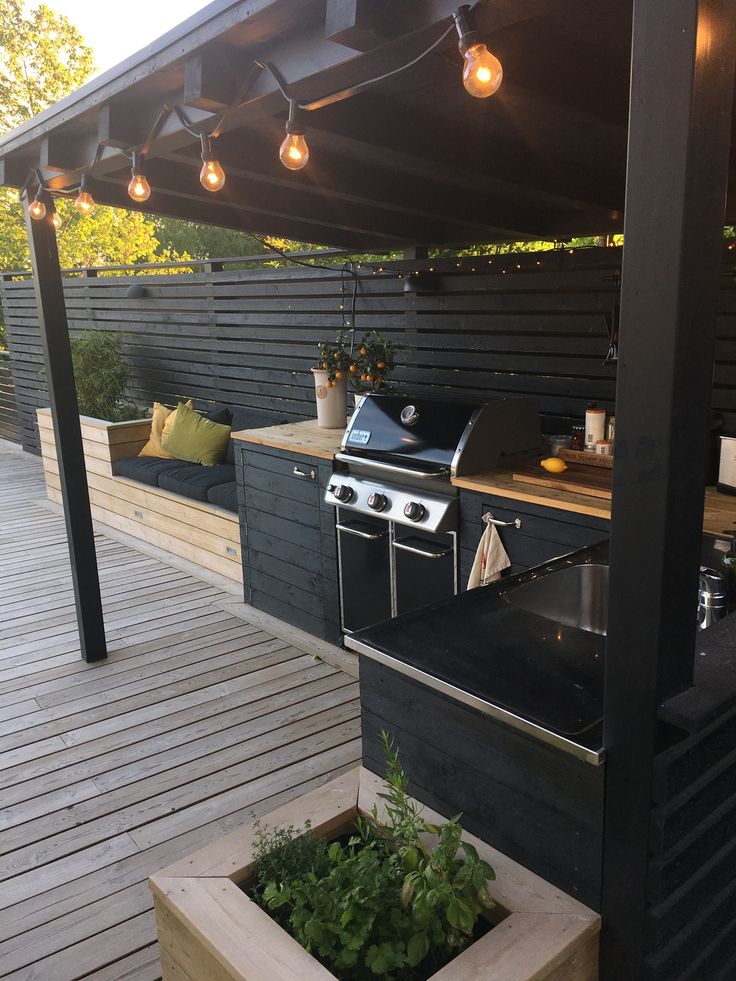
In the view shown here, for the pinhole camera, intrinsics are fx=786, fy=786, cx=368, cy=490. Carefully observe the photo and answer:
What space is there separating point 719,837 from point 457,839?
49 cm

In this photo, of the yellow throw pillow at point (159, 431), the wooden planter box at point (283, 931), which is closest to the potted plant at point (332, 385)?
the yellow throw pillow at point (159, 431)

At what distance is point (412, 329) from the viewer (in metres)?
4.34

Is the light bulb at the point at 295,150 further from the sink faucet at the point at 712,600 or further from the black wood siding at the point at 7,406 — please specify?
the black wood siding at the point at 7,406

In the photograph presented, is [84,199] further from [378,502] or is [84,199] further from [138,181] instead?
[378,502]

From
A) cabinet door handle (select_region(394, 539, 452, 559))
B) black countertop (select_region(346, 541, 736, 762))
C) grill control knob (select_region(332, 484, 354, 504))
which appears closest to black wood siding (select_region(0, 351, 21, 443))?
grill control knob (select_region(332, 484, 354, 504))

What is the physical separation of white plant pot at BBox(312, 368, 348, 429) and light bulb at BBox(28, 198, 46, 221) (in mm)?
1501

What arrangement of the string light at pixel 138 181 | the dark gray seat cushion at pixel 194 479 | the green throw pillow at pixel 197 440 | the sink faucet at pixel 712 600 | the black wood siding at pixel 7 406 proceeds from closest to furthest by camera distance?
1. the sink faucet at pixel 712 600
2. the string light at pixel 138 181
3. the dark gray seat cushion at pixel 194 479
4. the green throw pillow at pixel 197 440
5. the black wood siding at pixel 7 406

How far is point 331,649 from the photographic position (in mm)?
3895

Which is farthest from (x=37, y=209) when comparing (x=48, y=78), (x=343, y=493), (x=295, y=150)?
(x=48, y=78)

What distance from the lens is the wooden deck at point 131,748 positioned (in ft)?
7.27

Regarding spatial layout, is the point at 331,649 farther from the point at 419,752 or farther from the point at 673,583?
the point at 673,583

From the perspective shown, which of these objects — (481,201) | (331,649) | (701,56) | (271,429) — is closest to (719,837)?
(701,56)

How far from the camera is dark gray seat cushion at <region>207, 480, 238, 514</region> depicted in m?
4.76

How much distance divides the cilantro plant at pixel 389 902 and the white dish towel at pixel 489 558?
1.58 meters
